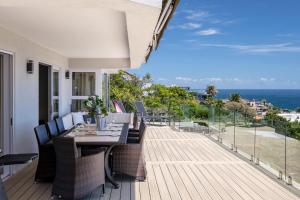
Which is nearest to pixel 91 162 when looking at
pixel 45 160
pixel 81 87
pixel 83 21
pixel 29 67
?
pixel 45 160

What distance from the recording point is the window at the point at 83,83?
10.4m

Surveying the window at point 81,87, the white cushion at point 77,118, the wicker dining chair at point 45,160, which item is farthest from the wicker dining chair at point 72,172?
the window at point 81,87

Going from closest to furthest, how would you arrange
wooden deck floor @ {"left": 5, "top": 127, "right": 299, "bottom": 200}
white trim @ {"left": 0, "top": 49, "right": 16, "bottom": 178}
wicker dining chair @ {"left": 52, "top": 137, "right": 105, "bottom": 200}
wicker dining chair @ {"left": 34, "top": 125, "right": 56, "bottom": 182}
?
wicker dining chair @ {"left": 52, "top": 137, "right": 105, "bottom": 200}
wooden deck floor @ {"left": 5, "top": 127, "right": 299, "bottom": 200}
wicker dining chair @ {"left": 34, "top": 125, "right": 56, "bottom": 182}
white trim @ {"left": 0, "top": 49, "right": 16, "bottom": 178}

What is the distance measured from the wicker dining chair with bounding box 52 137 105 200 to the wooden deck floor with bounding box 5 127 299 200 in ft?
1.10

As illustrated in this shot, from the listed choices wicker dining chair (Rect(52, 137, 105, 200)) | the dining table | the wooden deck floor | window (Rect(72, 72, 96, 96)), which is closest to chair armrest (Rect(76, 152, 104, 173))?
wicker dining chair (Rect(52, 137, 105, 200))

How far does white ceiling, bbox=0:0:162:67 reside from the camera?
3.02 m

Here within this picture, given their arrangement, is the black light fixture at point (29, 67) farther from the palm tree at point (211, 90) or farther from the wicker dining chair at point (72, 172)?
the palm tree at point (211, 90)

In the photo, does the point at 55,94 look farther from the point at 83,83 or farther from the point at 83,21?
the point at 83,21

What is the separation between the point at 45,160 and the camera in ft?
16.3

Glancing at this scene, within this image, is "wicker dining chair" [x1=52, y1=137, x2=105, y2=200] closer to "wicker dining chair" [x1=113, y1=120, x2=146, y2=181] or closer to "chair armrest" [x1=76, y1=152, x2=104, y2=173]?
"chair armrest" [x1=76, y1=152, x2=104, y2=173]

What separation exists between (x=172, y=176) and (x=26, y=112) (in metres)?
2.72

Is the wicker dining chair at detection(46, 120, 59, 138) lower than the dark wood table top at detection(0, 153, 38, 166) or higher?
higher

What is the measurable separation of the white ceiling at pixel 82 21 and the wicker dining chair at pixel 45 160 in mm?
1482

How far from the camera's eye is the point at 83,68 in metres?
10.3
